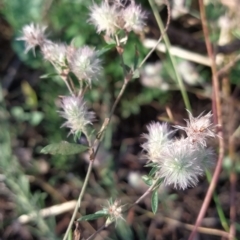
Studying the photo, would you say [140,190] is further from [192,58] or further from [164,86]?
Answer: [192,58]

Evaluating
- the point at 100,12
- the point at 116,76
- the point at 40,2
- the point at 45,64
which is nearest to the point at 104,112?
the point at 116,76

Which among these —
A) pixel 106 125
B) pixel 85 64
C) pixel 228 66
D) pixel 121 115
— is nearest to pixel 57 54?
pixel 85 64

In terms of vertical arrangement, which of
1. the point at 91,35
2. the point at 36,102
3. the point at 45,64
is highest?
the point at 91,35

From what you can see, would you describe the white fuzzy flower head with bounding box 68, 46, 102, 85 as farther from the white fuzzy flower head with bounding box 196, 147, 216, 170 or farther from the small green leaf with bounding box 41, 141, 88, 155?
the white fuzzy flower head with bounding box 196, 147, 216, 170

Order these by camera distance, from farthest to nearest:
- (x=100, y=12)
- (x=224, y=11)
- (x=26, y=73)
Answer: (x=26, y=73)
(x=224, y=11)
(x=100, y=12)

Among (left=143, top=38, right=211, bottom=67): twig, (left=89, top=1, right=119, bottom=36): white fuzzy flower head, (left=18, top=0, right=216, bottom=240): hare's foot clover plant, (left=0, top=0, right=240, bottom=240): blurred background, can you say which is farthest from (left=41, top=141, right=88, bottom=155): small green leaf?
(left=143, top=38, right=211, bottom=67): twig

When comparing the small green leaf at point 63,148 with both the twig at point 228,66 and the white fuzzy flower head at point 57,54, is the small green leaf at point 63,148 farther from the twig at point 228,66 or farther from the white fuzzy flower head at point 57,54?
the twig at point 228,66

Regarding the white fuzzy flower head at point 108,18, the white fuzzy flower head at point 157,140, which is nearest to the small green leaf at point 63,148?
the white fuzzy flower head at point 157,140
